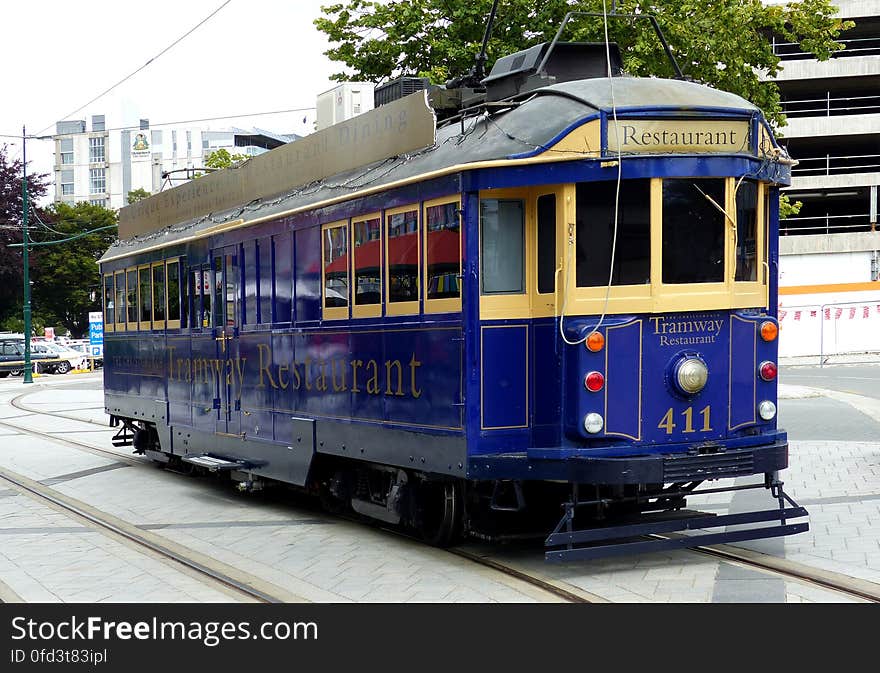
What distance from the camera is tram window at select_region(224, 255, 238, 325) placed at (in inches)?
467

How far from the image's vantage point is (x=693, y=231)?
7934 millimetres

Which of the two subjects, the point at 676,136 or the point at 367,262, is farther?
the point at 367,262

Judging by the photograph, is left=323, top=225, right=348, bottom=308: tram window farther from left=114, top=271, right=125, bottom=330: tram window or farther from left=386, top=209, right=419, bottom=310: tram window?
left=114, top=271, right=125, bottom=330: tram window

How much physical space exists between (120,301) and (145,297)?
127 cm

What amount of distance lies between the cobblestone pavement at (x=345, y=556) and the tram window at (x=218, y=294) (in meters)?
1.87

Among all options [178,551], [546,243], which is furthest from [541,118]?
[178,551]

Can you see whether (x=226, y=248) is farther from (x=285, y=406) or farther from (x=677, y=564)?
(x=677, y=564)

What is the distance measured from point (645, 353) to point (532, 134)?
163cm

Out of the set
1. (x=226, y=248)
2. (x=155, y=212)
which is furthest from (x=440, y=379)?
(x=155, y=212)

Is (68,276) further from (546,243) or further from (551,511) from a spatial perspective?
(546,243)

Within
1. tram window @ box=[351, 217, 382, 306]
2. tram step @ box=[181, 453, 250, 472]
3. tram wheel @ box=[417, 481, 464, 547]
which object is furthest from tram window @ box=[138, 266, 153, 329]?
tram wheel @ box=[417, 481, 464, 547]

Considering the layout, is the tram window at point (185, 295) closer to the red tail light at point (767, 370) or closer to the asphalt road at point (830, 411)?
the red tail light at point (767, 370)

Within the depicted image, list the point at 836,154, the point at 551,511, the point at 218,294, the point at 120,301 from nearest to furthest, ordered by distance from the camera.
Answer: the point at 551,511
the point at 218,294
the point at 120,301
the point at 836,154

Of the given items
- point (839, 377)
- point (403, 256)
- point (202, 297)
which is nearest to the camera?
point (403, 256)
